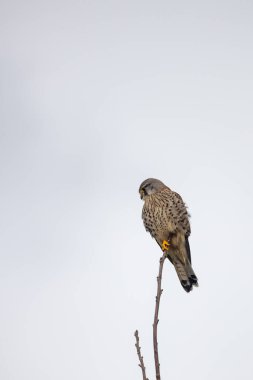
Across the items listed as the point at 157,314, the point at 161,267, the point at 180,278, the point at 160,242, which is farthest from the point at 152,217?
the point at 157,314

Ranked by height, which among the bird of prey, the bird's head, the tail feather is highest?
the bird's head

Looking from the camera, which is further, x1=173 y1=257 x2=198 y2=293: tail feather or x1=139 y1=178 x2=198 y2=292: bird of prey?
x1=139 y1=178 x2=198 y2=292: bird of prey

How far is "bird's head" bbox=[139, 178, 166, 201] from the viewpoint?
22.1ft

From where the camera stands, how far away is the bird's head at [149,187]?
265 inches

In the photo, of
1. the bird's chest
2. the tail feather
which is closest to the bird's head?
the bird's chest

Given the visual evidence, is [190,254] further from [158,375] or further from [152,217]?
[158,375]

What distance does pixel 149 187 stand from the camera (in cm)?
679

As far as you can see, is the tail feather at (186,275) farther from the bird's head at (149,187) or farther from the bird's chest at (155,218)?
the bird's head at (149,187)

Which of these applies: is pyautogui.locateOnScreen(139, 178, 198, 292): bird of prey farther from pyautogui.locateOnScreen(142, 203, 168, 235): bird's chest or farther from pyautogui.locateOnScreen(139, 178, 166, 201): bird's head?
pyautogui.locateOnScreen(139, 178, 166, 201): bird's head

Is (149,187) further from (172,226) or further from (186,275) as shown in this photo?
(186,275)

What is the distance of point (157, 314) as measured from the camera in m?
2.53

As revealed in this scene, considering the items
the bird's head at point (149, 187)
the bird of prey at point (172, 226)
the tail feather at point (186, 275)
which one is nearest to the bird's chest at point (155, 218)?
the bird of prey at point (172, 226)

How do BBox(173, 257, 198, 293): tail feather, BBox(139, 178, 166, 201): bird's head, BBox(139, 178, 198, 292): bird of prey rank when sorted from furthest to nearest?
1. BBox(139, 178, 166, 201): bird's head
2. BBox(139, 178, 198, 292): bird of prey
3. BBox(173, 257, 198, 293): tail feather

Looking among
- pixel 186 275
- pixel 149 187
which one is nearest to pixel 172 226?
pixel 186 275
